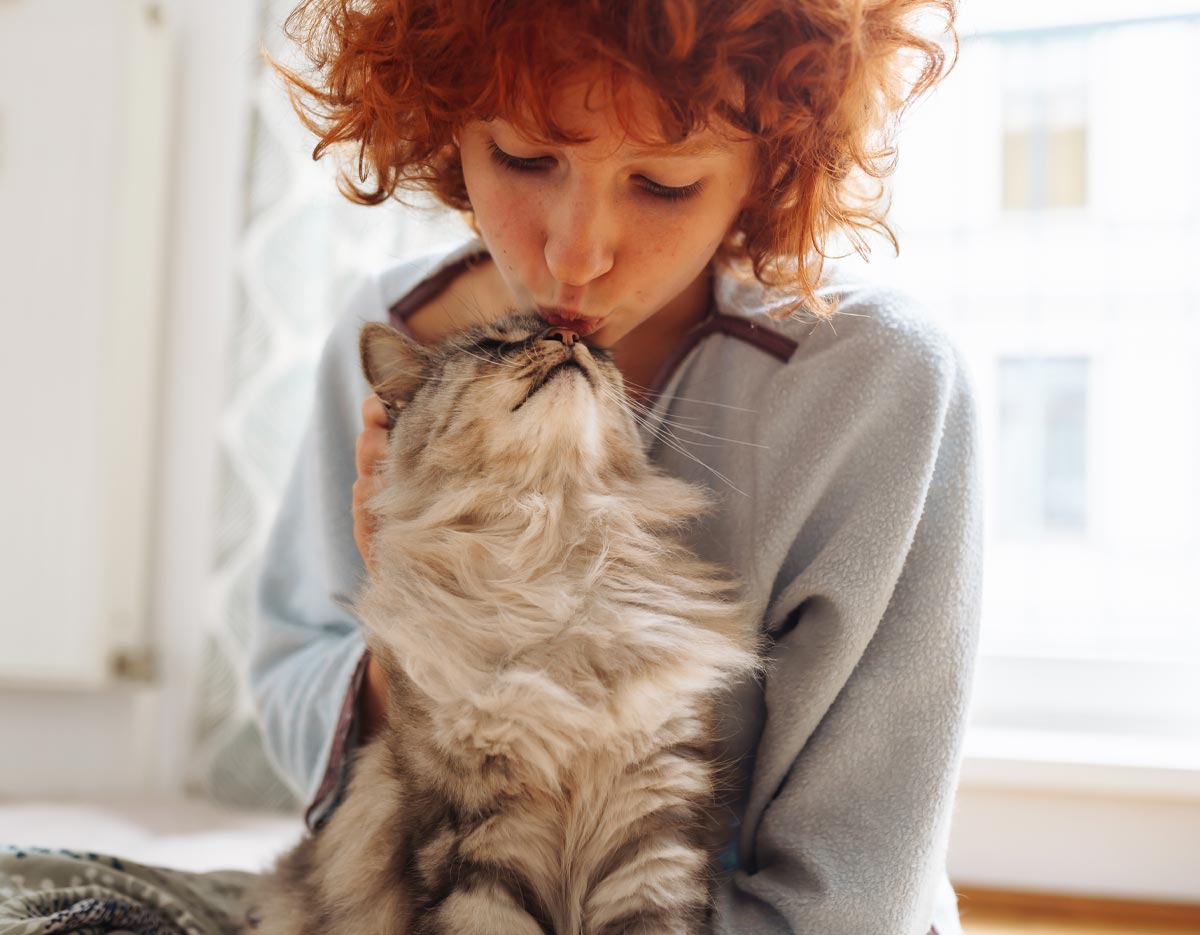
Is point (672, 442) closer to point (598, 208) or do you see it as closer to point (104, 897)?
point (598, 208)

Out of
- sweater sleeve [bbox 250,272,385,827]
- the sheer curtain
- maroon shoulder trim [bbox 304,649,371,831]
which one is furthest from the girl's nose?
the sheer curtain

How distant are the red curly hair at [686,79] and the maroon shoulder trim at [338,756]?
693mm

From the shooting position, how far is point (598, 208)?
3.47ft

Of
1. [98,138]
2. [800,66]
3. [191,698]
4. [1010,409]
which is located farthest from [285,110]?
[1010,409]

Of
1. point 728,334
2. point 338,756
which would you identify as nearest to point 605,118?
point 728,334

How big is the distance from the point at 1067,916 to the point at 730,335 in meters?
1.53

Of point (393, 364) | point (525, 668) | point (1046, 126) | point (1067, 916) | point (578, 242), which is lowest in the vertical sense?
point (1067, 916)

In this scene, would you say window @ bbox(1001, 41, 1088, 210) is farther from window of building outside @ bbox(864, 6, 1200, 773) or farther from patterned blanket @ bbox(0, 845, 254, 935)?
patterned blanket @ bbox(0, 845, 254, 935)

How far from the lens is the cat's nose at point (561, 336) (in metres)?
1.13

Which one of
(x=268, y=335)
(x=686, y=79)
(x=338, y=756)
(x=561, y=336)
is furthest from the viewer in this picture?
(x=268, y=335)

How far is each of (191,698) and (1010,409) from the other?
7.35ft

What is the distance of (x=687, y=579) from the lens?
1197mm

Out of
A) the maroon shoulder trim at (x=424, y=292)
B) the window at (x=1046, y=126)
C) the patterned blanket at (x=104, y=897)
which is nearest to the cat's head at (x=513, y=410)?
the maroon shoulder trim at (x=424, y=292)

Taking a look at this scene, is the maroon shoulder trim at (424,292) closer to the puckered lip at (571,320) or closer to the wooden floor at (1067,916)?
the puckered lip at (571,320)
